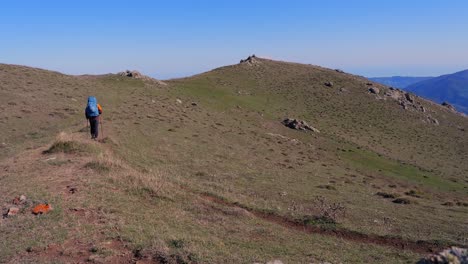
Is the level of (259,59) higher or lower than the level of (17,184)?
higher

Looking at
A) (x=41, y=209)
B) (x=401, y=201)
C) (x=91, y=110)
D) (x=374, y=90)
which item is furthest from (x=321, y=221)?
(x=374, y=90)

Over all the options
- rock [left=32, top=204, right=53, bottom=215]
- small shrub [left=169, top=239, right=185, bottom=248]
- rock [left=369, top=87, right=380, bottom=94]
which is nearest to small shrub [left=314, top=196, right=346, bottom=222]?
small shrub [left=169, top=239, right=185, bottom=248]

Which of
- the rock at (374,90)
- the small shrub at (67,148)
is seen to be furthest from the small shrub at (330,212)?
the rock at (374,90)

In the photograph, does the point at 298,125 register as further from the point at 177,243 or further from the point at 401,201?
the point at 177,243

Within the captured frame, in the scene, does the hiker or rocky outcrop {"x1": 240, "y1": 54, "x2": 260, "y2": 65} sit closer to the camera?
the hiker

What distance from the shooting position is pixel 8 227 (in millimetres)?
11352

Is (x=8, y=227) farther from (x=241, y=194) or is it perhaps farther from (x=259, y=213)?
(x=241, y=194)

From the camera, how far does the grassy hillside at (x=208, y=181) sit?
11297 millimetres

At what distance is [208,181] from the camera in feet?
70.6

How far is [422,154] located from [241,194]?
4835cm

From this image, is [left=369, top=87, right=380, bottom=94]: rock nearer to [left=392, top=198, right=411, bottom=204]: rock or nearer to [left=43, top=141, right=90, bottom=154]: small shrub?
[left=392, top=198, right=411, bottom=204]: rock

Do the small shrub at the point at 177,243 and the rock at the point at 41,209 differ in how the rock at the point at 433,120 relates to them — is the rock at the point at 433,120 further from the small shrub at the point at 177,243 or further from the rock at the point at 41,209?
the rock at the point at 41,209

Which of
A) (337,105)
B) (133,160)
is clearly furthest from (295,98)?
(133,160)

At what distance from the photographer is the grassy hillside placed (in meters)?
11.3
